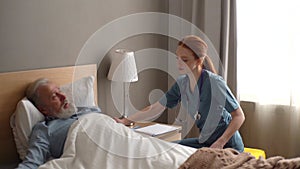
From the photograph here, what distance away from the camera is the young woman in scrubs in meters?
2.53

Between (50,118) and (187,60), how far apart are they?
2.93ft

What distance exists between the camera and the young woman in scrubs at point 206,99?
253 centimetres

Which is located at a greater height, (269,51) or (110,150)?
(269,51)

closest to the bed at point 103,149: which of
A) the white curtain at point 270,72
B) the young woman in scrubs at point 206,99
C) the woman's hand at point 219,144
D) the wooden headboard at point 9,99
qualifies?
the wooden headboard at point 9,99

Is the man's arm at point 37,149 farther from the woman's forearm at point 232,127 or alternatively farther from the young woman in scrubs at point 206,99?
the woman's forearm at point 232,127

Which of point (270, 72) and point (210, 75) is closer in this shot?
point (210, 75)

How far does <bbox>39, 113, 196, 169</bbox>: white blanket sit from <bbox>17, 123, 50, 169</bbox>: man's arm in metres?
0.14

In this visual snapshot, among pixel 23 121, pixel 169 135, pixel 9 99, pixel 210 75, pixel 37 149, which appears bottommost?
pixel 169 135

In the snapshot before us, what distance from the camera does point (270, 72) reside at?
3.52 meters

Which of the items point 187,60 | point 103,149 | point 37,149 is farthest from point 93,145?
point 187,60

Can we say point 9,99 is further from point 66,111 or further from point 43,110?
point 66,111

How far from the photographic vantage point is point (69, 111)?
2652 mm

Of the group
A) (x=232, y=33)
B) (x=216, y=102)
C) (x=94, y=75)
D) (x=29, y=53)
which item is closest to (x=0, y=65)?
(x=29, y=53)

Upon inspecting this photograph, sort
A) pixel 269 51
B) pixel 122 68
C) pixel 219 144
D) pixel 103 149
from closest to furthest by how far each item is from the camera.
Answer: pixel 103 149 < pixel 219 144 < pixel 122 68 < pixel 269 51
